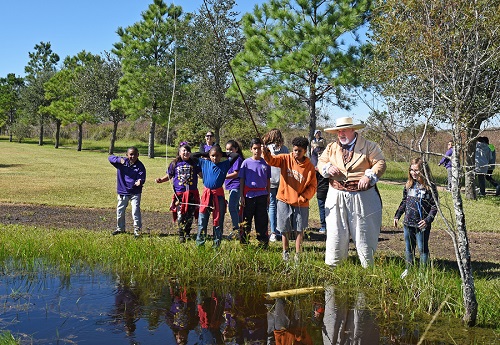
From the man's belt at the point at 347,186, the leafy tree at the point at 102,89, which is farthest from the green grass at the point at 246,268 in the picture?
the leafy tree at the point at 102,89

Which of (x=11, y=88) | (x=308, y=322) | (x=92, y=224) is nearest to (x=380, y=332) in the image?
(x=308, y=322)

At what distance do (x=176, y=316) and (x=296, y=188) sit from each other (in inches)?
103

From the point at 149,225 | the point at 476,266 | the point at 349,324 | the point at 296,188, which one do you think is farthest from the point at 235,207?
the point at 349,324

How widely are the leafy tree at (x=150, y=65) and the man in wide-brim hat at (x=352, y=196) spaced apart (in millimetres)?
30371

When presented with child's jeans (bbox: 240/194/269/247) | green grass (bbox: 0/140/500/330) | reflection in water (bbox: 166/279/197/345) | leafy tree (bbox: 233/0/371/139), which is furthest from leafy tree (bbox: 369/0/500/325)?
leafy tree (bbox: 233/0/371/139)

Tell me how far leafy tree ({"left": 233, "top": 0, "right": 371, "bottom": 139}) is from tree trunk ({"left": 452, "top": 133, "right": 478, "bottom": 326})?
1651 centimetres

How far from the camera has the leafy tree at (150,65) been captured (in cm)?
3575

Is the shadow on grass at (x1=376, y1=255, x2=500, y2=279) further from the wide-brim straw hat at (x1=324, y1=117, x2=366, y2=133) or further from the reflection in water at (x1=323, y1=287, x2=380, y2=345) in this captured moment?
the wide-brim straw hat at (x1=324, y1=117, x2=366, y2=133)

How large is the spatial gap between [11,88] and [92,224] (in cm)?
6379

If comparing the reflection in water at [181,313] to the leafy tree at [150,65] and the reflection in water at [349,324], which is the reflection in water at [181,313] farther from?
the leafy tree at [150,65]

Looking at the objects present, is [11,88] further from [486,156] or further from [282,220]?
[282,220]

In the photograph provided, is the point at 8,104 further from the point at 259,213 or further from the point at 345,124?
the point at 345,124

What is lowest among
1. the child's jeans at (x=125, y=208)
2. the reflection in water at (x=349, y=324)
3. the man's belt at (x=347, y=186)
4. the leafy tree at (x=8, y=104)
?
the reflection in water at (x=349, y=324)

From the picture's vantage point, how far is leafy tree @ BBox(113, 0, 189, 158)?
3575 centimetres
